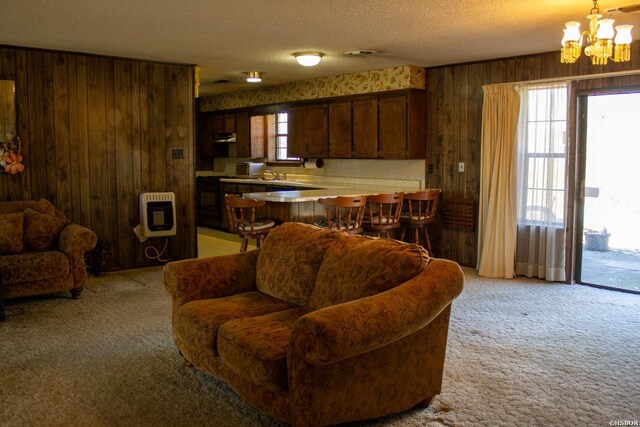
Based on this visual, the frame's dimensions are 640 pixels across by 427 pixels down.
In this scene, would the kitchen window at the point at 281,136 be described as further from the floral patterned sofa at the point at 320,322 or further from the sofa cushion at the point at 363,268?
the sofa cushion at the point at 363,268

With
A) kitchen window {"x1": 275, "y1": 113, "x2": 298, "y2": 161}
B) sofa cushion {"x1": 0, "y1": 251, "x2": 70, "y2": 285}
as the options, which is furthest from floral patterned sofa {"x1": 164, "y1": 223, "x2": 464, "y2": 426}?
kitchen window {"x1": 275, "y1": 113, "x2": 298, "y2": 161}

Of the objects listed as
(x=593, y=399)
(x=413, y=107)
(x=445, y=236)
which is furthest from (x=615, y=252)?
(x=593, y=399)

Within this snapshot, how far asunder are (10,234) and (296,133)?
4.41 metres

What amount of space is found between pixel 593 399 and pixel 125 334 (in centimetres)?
307

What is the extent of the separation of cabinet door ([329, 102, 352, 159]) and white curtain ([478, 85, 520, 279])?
194cm

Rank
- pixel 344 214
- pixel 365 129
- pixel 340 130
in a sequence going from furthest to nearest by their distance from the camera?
pixel 340 130 < pixel 365 129 < pixel 344 214

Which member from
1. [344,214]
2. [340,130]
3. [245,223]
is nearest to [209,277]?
[245,223]

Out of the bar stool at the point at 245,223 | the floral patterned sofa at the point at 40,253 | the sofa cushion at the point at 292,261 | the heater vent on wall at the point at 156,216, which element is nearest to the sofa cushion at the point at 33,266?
the floral patterned sofa at the point at 40,253

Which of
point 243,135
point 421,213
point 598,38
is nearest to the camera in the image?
point 598,38

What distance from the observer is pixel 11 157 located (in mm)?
5566

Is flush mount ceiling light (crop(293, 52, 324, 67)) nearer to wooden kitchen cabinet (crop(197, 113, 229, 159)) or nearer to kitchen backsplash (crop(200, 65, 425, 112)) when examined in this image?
kitchen backsplash (crop(200, 65, 425, 112))

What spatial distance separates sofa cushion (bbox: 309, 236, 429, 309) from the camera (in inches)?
113

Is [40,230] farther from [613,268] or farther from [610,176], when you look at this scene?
[613,268]

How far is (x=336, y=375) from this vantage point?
97.9 inches
